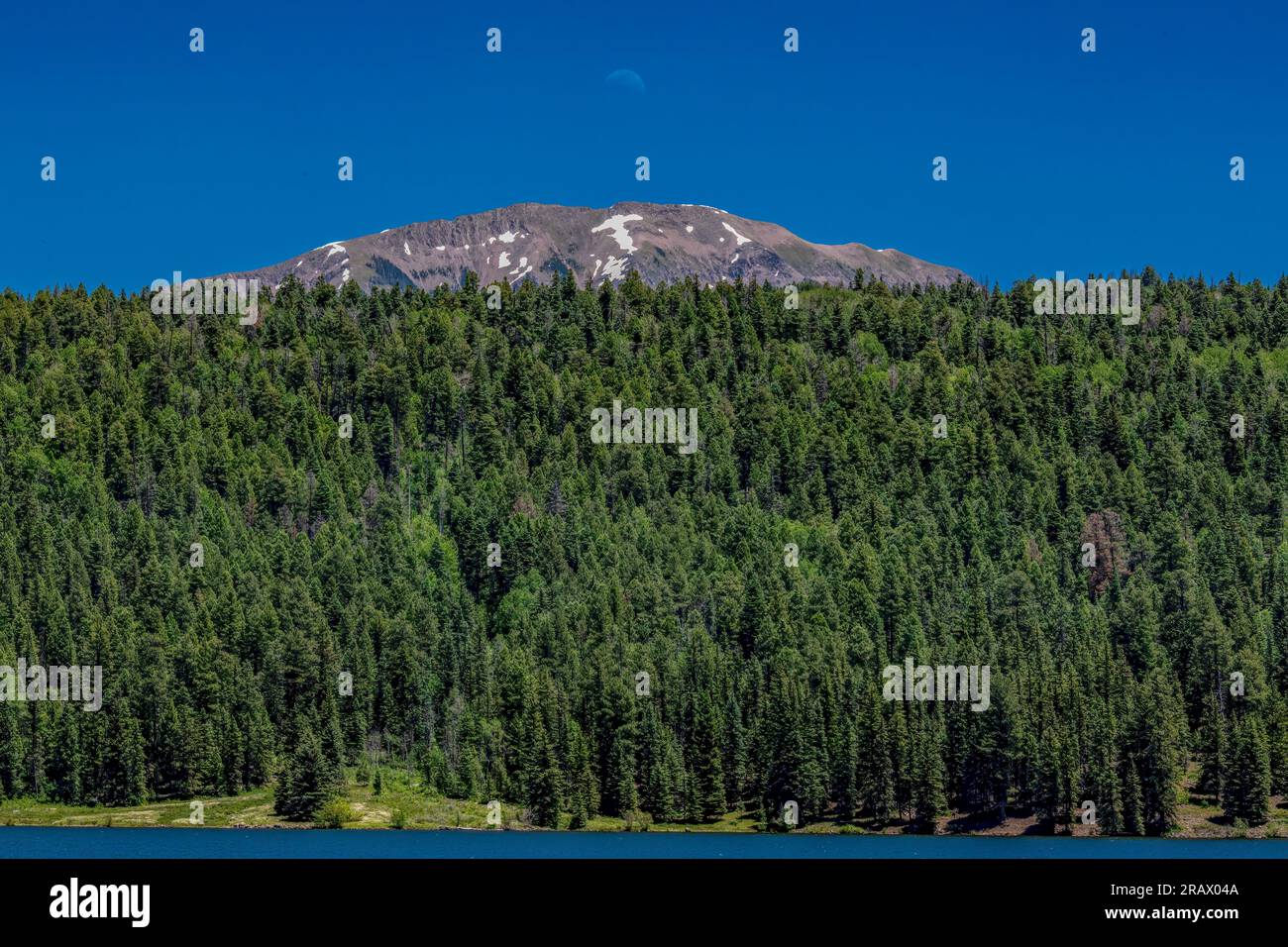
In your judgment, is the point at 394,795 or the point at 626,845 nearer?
the point at 626,845

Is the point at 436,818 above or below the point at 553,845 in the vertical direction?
below

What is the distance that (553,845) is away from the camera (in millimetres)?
149250

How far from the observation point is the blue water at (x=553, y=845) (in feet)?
437

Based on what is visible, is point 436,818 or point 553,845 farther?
point 436,818

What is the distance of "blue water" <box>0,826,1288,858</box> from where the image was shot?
133 meters

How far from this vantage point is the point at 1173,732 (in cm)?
17538

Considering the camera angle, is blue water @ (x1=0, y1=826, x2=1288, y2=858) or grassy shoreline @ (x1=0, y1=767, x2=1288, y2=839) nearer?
blue water @ (x1=0, y1=826, x2=1288, y2=858)

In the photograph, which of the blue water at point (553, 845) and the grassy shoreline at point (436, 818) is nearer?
the blue water at point (553, 845)
